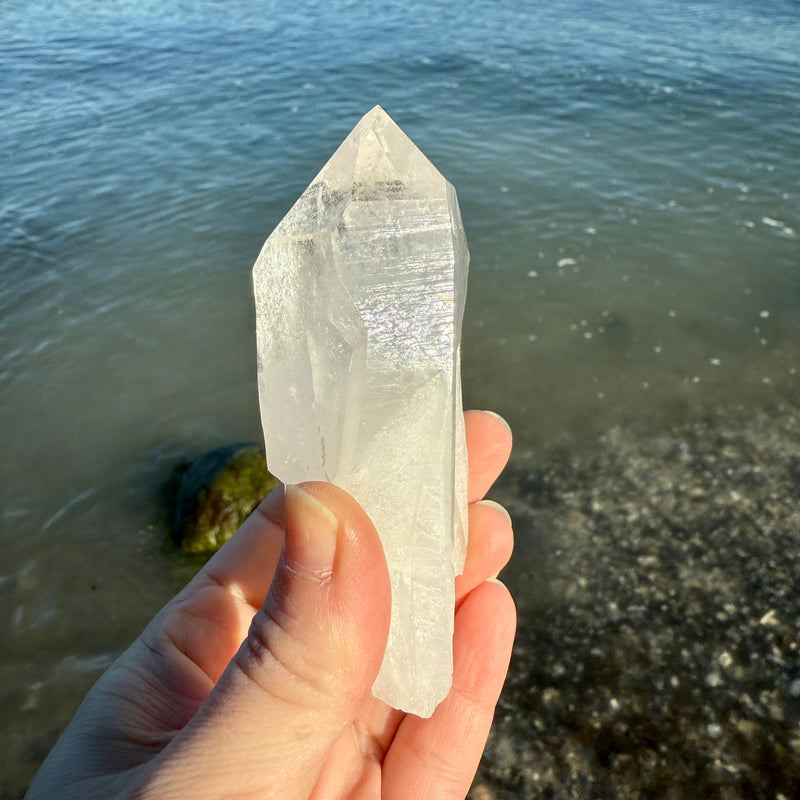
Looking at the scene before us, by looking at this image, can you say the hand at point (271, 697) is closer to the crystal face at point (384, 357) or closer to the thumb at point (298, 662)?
the thumb at point (298, 662)

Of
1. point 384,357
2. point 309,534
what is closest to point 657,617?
point 384,357

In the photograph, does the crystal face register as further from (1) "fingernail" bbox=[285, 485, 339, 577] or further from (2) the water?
(2) the water

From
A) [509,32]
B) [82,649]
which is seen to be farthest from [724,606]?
[509,32]

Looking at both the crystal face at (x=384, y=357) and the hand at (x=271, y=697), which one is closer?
the hand at (x=271, y=697)

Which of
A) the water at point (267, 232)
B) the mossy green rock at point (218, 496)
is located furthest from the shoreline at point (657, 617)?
the mossy green rock at point (218, 496)

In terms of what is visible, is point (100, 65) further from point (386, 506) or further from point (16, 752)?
point (386, 506)

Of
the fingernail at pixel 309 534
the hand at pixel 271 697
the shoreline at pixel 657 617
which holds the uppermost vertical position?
the fingernail at pixel 309 534

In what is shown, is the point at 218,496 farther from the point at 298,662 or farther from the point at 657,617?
the point at 298,662
